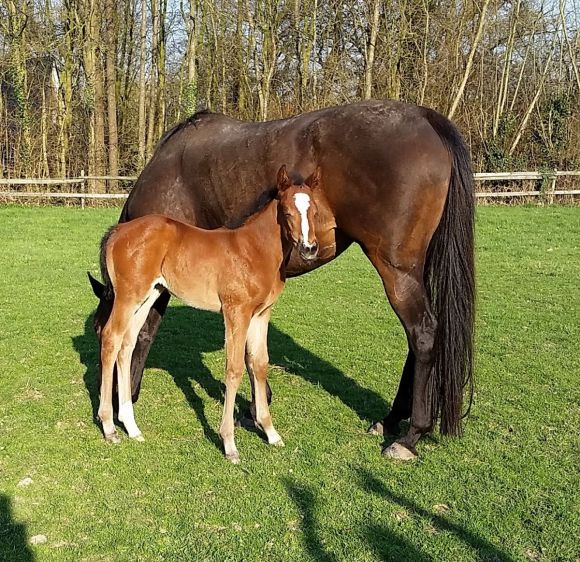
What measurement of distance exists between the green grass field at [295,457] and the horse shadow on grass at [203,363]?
0.09ft

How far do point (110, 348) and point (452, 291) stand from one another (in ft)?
7.74

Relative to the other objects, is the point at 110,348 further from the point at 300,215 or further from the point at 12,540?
the point at 300,215

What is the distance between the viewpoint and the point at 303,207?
350cm

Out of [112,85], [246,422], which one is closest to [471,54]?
[112,85]

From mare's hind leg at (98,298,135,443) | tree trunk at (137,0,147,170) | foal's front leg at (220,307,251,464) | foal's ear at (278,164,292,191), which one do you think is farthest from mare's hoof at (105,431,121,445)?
tree trunk at (137,0,147,170)

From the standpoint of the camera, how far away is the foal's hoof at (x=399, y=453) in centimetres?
385

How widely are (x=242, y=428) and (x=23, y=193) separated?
16.7 meters

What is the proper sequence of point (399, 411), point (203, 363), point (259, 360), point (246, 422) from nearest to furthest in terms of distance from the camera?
point (259, 360)
point (399, 411)
point (246, 422)
point (203, 363)

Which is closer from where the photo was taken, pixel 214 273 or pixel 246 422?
pixel 214 273

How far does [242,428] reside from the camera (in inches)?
174

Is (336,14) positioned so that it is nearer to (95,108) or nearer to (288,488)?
(95,108)

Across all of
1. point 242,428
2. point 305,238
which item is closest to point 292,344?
point 242,428

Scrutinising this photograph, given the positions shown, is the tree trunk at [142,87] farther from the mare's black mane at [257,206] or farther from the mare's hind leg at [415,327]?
the mare's hind leg at [415,327]

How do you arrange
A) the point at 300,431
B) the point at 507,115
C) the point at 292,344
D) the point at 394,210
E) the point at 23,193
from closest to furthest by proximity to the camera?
the point at 394,210
the point at 300,431
the point at 292,344
the point at 23,193
the point at 507,115
